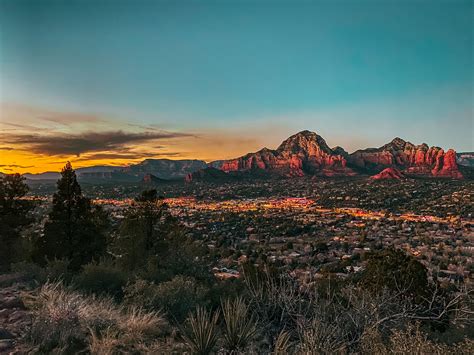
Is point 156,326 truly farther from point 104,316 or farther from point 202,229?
point 202,229

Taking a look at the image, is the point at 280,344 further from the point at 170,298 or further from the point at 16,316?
the point at 16,316

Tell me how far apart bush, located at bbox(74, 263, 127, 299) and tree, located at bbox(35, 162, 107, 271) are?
9.16 meters

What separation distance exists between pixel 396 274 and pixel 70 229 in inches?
778

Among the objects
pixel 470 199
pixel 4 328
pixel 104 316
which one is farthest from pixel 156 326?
pixel 470 199

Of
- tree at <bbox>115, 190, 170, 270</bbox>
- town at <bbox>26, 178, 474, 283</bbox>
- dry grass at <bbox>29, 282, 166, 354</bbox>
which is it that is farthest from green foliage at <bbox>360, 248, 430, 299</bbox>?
tree at <bbox>115, 190, 170, 270</bbox>

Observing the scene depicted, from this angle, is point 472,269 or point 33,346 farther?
point 472,269

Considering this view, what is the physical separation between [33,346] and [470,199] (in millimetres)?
114694

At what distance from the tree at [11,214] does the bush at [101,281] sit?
1346 centimetres

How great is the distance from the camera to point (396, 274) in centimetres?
1889

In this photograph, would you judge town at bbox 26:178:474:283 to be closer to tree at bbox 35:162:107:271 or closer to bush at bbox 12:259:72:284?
tree at bbox 35:162:107:271

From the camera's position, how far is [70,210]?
22.9 meters

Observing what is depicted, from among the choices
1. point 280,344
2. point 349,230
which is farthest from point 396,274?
point 349,230

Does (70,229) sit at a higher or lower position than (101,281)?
lower

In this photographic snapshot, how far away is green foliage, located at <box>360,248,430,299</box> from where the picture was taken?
711 inches
